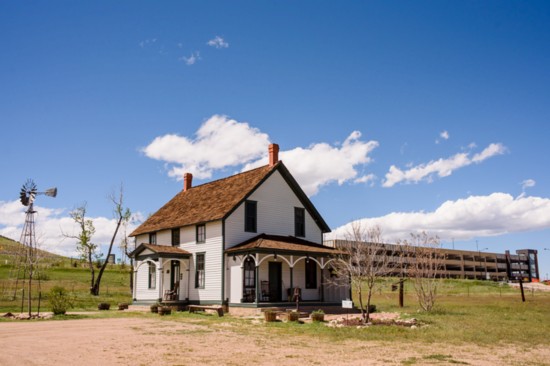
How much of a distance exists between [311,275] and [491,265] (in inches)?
4184

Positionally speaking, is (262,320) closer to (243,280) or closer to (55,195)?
(243,280)

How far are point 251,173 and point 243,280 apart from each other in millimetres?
7474

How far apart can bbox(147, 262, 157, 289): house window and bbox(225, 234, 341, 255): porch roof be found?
729 cm

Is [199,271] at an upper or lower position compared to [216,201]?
lower

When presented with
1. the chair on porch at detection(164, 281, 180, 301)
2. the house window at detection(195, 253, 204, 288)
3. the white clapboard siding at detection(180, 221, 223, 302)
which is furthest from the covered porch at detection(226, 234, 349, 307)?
the chair on porch at detection(164, 281, 180, 301)

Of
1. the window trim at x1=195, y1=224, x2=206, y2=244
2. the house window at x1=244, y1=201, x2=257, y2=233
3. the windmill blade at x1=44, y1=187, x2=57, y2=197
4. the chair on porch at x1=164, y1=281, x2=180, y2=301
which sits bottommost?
the chair on porch at x1=164, y1=281, x2=180, y2=301

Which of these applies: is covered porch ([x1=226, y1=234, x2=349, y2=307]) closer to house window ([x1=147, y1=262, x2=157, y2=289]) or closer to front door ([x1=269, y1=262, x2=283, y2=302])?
front door ([x1=269, y1=262, x2=283, y2=302])

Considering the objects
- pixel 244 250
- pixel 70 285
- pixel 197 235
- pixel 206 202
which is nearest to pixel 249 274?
pixel 244 250

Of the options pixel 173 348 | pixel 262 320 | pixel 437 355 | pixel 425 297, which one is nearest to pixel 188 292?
pixel 262 320

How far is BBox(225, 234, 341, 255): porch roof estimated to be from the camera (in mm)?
25891

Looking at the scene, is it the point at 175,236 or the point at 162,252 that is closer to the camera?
the point at 162,252

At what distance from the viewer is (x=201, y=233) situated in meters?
29.8

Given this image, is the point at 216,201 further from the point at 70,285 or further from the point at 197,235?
the point at 70,285

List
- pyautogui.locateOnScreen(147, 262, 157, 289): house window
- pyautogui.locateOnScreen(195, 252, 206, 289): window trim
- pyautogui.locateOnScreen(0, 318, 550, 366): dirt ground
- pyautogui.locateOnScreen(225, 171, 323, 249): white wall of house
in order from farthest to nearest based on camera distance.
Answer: pyautogui.locateOnScreen(147, 262, 157, 289): house window → pyautogui.locateOnScreen(195, 252, 206, 289): window trim → pyautogui.locateOnScreen(225, 171, 323, 249): white wall of house → pyautogui.locateOnScreen(0, 318, 550, 366): dirt ground
